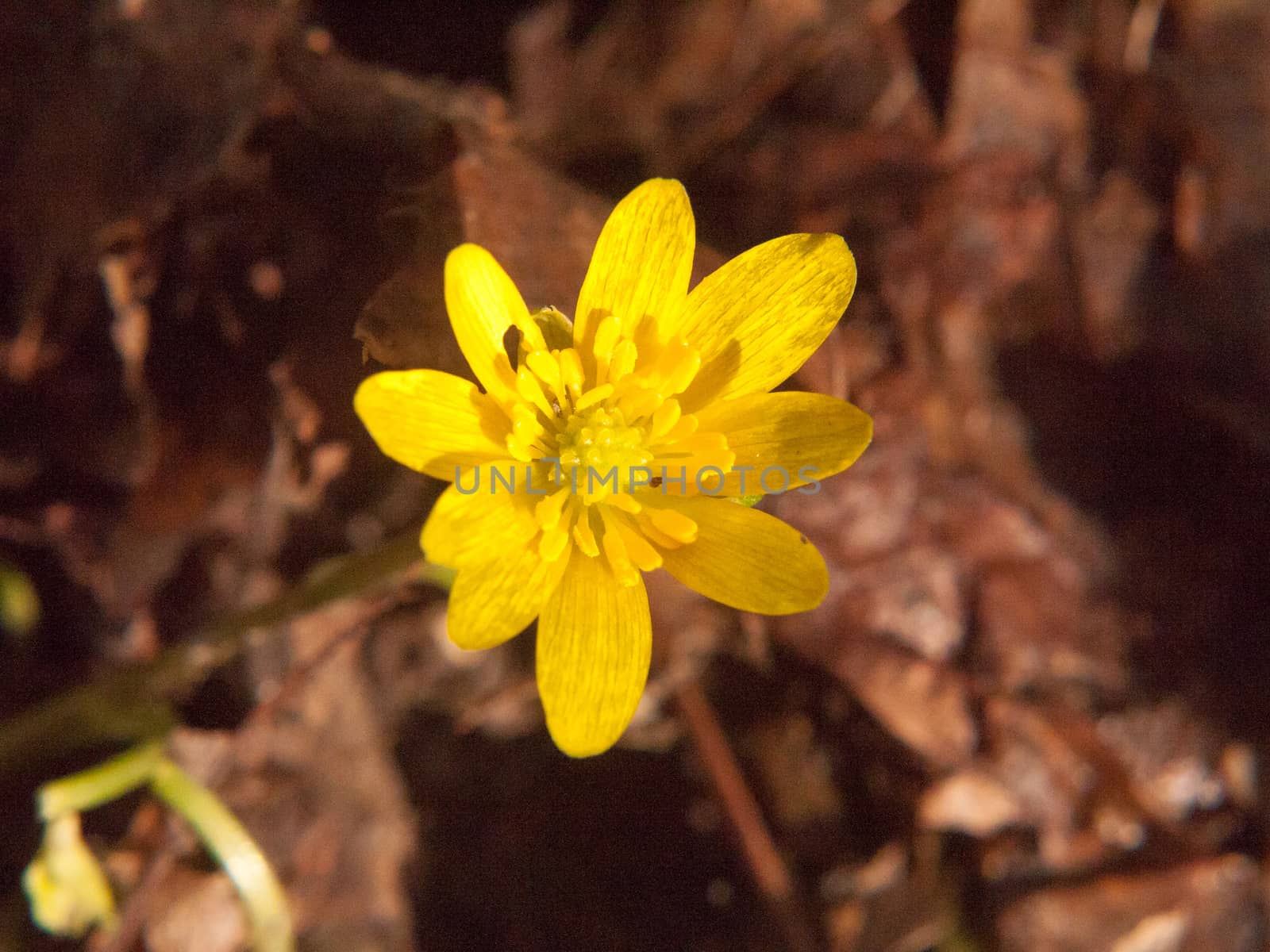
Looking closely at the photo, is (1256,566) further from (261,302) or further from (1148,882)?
(261,302)

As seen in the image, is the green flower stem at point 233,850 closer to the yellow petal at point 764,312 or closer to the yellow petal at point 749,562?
the yellow petal at point 749,562

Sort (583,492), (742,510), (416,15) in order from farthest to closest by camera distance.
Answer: (416,15) < (583,492) < (742,510)

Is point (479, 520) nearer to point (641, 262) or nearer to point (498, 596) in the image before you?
point (498, 596)

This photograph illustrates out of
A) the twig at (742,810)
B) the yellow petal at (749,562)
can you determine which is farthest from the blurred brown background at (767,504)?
the yellow petal at (749,562)

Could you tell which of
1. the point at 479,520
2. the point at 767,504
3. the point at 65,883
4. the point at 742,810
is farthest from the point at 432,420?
the point at 742,810

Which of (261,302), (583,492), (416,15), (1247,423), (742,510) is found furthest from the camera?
(1247,423)

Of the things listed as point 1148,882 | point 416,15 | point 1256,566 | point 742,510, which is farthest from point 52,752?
point 1256,566
